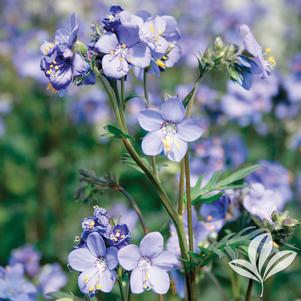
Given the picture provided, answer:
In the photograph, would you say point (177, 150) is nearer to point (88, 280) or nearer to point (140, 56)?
point (140, 56)

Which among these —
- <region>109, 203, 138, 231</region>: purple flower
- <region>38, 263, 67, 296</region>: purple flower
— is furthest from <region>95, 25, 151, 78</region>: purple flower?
<region>109, 203, 138, 231</region>: purple flower

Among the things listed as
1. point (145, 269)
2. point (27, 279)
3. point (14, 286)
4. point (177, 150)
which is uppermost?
point (177, 150)

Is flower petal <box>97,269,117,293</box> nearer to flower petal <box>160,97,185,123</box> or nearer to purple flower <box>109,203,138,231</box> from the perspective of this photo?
flower petal <box>160,97,185,123</box>

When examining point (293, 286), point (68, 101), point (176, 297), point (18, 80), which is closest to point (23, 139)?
point (68, 101)

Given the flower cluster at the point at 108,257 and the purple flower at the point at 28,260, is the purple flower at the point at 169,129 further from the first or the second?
the purple flower at the point at 28,260

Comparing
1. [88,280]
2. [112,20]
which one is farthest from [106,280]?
[112,20]

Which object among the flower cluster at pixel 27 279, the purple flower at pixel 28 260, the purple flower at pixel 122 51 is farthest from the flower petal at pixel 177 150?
the purple flower at pixel 28 260

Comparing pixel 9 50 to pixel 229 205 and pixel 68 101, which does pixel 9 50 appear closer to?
pixel 68 101
